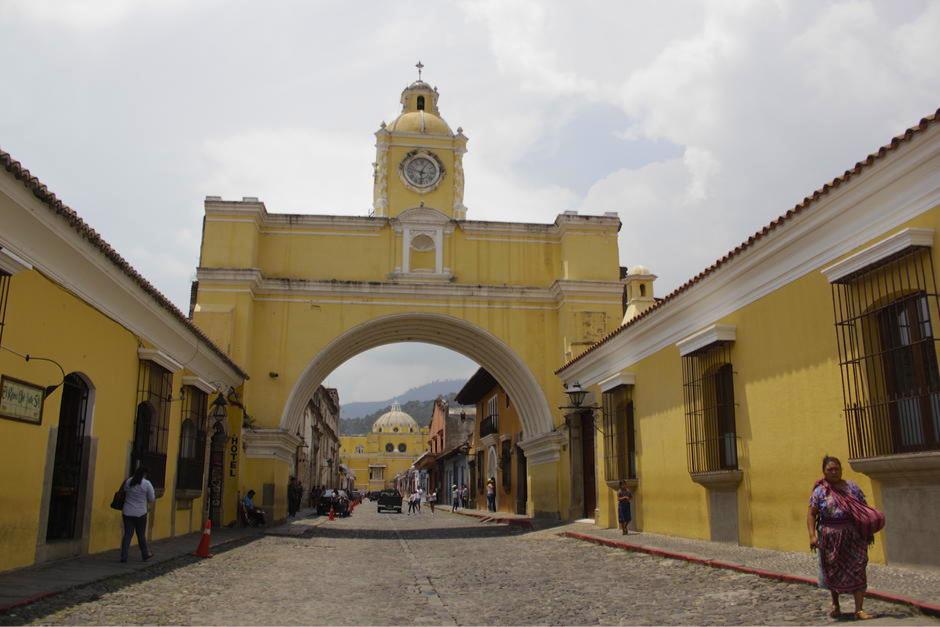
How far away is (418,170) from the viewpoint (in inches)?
892

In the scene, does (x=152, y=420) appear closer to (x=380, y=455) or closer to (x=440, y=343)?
(x=440, y=343)

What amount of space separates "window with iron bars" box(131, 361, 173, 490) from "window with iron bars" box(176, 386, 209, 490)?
1.20 meters

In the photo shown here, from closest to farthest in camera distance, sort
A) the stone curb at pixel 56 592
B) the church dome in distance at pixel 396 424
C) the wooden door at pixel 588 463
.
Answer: the stone curb at pixel 56 592 → the wooden door at pixel 588 463 → the church dome in distance at pixel 396 424

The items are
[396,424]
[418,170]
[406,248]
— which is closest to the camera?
[406,248]

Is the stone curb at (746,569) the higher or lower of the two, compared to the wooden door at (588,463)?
lower

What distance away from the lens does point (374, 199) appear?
75.8 ft

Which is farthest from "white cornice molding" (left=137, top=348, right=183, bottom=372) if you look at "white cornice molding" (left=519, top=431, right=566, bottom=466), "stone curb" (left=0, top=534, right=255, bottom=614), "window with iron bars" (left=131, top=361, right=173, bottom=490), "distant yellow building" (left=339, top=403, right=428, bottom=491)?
"distant yellow building" (left=339, top=403, right=428, bottom=491)

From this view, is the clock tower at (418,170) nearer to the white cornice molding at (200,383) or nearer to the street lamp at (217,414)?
the street lamp at (217,414)

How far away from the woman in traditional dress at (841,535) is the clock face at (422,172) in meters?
17.9

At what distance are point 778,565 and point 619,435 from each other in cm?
732

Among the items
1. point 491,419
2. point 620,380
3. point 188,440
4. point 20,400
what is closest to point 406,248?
point 188,440

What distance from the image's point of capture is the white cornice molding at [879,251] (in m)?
6.90

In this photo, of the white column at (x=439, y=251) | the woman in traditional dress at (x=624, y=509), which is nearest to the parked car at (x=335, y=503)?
the white column at (x=439, y=251)

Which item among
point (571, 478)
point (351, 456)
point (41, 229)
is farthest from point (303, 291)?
point (351, 456)
